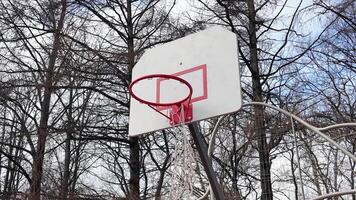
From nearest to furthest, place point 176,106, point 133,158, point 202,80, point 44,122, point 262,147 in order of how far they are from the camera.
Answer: point 176,106, point 202,80, point 262,147, point 44,122, point 133,158

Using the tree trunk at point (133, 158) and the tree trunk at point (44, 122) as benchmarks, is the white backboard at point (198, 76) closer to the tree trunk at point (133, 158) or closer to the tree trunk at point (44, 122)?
the tree trunk at point (44, 122)

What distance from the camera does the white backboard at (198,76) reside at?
4043mm

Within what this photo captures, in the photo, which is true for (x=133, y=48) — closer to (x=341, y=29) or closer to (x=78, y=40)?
(x=78, y=40)

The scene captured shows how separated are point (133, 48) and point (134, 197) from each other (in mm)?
3587

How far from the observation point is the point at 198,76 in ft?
14.1

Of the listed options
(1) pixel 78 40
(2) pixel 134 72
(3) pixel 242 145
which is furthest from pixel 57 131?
(2) pixel 134 72

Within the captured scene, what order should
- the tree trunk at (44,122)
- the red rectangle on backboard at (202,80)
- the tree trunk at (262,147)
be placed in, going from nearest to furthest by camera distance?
the red rectangle on backboard at (202,80) < the tree trunk at (262,147) < the tree trunk at (44,122)

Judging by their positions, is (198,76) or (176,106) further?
(198,76)

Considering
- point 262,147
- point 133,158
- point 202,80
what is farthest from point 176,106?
point 133,158

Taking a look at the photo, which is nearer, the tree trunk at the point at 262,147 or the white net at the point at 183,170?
the white net at the point at 183,170

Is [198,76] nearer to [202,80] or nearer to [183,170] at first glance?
[202,80]

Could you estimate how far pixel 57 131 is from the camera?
993 cm

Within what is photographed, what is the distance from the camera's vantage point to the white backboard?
4043mm

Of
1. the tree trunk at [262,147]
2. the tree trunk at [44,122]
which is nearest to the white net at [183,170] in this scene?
the tree trunk at [262,147]
